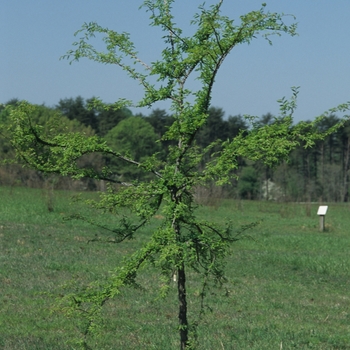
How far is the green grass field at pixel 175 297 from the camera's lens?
8953mm

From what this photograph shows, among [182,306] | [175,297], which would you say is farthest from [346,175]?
[182,306]

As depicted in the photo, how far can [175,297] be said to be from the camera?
12.7 meters

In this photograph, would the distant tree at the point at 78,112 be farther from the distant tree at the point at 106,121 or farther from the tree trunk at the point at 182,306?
the tree trunk at the point at 182,306

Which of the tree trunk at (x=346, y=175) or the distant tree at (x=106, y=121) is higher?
the distant tree at (x=106, y=121)

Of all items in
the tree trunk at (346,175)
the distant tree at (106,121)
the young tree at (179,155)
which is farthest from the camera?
the tree trunk at (346,175)

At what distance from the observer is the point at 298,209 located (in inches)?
1821

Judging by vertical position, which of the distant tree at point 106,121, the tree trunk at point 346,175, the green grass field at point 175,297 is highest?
the distant tree at point 106,121

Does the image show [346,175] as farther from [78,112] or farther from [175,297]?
[175,297]

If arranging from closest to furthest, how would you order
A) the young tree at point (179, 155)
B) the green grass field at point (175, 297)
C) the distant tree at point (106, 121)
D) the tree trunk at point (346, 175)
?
the young tree at point (179, 155) → the green grass field at point (175, 297) → the distant tree at point (106, 121) → the tree trunk at point (346, 175)

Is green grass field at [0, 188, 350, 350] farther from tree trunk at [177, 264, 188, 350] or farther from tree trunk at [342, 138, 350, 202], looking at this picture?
tree trunk at [342, 138, 350, 202]

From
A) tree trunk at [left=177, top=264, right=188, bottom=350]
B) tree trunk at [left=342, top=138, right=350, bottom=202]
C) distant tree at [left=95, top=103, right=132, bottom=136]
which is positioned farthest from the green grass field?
tree trunk at [left=342, top=138, right=350, bottom=202]

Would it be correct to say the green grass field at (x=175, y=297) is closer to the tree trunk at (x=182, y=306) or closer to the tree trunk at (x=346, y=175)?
the tree trunk at (x=182, y=306)

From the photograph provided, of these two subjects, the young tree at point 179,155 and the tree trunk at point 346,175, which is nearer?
the young tree at point 179,155

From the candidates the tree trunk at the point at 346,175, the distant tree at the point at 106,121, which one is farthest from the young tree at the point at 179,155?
the tree trunk at the point at 346,175
